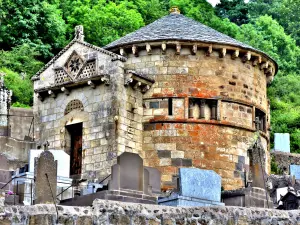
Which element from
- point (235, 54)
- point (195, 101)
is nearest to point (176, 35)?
point (235, 54)

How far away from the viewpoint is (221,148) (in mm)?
27859

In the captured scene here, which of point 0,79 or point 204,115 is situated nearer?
point 204,115

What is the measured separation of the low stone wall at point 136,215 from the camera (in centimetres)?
1661

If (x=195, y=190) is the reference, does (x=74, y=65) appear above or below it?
above

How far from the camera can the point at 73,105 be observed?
28.1m

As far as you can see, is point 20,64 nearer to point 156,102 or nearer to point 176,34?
point 176,34

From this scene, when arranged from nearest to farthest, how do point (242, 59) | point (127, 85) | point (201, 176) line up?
point (201, 176) → point (127, 85) → point (242, 59)

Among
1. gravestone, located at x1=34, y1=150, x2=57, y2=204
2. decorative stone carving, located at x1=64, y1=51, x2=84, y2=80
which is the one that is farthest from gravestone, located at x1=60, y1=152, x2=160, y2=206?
decorative stone carving, located at x1=64, y1=51, x2=84, y2=80

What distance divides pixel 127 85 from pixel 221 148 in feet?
12.0

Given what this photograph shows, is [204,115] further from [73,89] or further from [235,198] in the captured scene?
[235,198]

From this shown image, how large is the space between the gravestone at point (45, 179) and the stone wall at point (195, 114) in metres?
9.57

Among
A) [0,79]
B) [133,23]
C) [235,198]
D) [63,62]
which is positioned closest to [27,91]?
[0,79]

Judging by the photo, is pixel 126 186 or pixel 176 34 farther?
pixel 176 34

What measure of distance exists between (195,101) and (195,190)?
8.00m
